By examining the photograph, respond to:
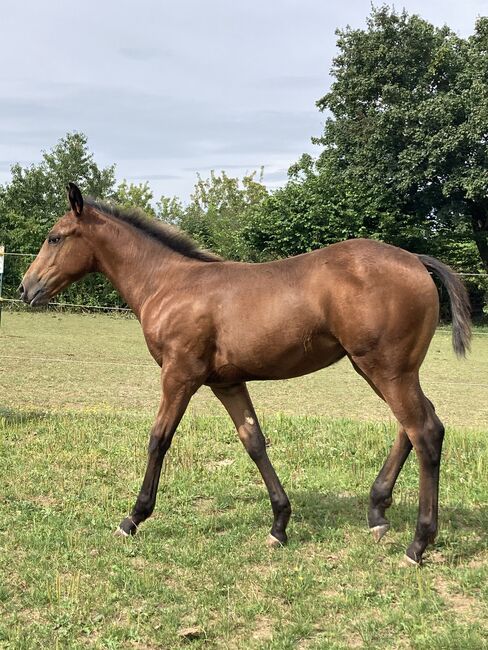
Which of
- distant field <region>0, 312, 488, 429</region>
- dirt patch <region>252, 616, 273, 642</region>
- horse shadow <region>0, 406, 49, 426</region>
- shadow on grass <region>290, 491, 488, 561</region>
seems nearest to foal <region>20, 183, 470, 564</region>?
shadow on grass <region>290, 491, 488, 561</region>

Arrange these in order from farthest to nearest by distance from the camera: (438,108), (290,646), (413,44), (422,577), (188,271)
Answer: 1. (413,44)
2. (438,108)
3. (188,271)
4. (422,577)
5. (290,646)

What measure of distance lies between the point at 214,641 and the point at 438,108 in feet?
80.9

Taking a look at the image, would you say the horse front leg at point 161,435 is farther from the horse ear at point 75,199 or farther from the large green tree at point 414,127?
the large green tree at point 414,127

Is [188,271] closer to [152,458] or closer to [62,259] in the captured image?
[62,259]

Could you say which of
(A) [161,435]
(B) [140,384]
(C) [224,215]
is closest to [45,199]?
(C) [224,215]

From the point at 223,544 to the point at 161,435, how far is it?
79 cm

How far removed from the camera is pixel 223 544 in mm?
3760

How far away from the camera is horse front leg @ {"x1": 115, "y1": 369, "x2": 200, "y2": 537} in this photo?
3.85 meters

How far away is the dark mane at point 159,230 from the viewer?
4395 mm

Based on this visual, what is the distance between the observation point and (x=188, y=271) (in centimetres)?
420

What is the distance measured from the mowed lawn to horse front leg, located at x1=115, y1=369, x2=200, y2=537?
14cm

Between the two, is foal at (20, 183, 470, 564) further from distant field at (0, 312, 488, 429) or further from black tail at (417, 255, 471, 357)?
distant field at (0, 312, 488, 429)

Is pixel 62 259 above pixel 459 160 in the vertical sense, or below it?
below

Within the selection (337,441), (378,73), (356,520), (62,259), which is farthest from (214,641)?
(378,73)
